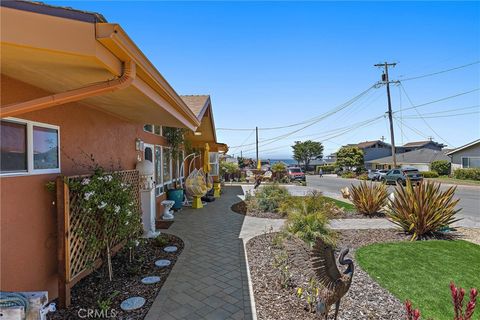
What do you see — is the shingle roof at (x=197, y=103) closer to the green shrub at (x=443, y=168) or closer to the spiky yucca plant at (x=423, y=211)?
the spiky yucca plant at (x=423, y=211)

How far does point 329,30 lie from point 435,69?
2146 centimetres

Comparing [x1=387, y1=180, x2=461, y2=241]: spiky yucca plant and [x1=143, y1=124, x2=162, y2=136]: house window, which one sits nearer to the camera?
[x1=387, y1=180, x2=461, y2=241]: spiky yucca plant

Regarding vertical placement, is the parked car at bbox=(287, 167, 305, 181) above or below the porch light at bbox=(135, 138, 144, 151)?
below

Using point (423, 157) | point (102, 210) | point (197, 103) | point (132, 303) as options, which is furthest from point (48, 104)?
point (423, 157)

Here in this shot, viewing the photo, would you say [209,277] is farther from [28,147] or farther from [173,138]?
[173,138]

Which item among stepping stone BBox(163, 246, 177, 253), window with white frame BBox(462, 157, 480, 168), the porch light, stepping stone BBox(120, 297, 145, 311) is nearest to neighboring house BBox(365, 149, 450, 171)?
window with white frame BBox(462, 157, 480, 168)

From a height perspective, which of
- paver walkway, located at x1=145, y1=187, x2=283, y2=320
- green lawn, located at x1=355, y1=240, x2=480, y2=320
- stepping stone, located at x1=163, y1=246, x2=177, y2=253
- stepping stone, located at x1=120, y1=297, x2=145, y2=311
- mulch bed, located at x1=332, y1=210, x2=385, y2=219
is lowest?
green lawn, located at x1=355, y1=240, x2=480, y2=320

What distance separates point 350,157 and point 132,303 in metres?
44.7

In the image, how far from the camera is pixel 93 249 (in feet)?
13.1

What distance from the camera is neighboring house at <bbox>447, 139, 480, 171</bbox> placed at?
2790 centimetres

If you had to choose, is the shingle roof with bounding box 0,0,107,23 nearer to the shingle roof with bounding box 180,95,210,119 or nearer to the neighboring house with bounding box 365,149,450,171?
the shingle roof with bounding box 180,95,210,119

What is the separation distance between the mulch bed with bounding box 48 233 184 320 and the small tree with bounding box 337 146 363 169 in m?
42.4

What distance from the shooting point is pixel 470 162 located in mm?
28453

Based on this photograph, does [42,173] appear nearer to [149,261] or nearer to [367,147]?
[149,261]
